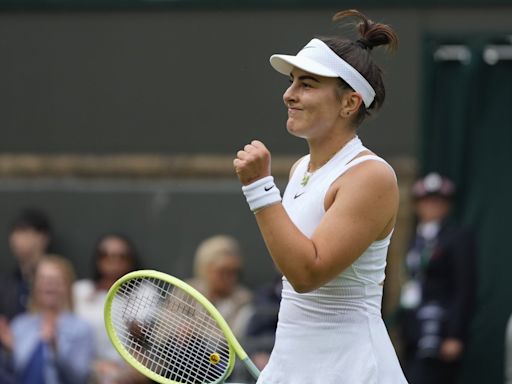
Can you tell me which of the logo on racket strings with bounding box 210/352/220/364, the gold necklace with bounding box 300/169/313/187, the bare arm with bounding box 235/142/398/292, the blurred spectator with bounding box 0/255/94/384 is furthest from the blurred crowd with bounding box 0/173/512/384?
the bare arm with bounding box 235/142/398/292

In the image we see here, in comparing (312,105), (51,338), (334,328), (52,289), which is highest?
(312,105)

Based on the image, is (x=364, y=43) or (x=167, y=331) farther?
(x=167, y=331)

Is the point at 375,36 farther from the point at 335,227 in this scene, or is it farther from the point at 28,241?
the point at 28,241

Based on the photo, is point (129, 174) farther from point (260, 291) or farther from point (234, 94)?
point (260, 291)

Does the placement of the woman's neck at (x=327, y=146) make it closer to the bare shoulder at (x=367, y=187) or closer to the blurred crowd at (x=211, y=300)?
the bare shoulder at (x=367, y=187)

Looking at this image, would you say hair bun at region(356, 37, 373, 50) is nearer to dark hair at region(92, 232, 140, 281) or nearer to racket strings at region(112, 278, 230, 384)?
racket strings at region(112, 278, 230, 384)

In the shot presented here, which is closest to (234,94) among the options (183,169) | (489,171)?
(183,169)

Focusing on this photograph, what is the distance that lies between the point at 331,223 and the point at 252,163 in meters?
0.28

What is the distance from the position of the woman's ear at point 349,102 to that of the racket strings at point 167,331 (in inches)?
32.6

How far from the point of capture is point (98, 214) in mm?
9172

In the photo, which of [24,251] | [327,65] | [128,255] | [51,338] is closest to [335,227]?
[327,65]

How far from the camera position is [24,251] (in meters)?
8.73

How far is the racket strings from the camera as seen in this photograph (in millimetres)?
4352

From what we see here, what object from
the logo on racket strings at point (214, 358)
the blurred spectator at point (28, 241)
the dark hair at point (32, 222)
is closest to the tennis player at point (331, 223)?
the logo on racket strings at point (214, 358)
